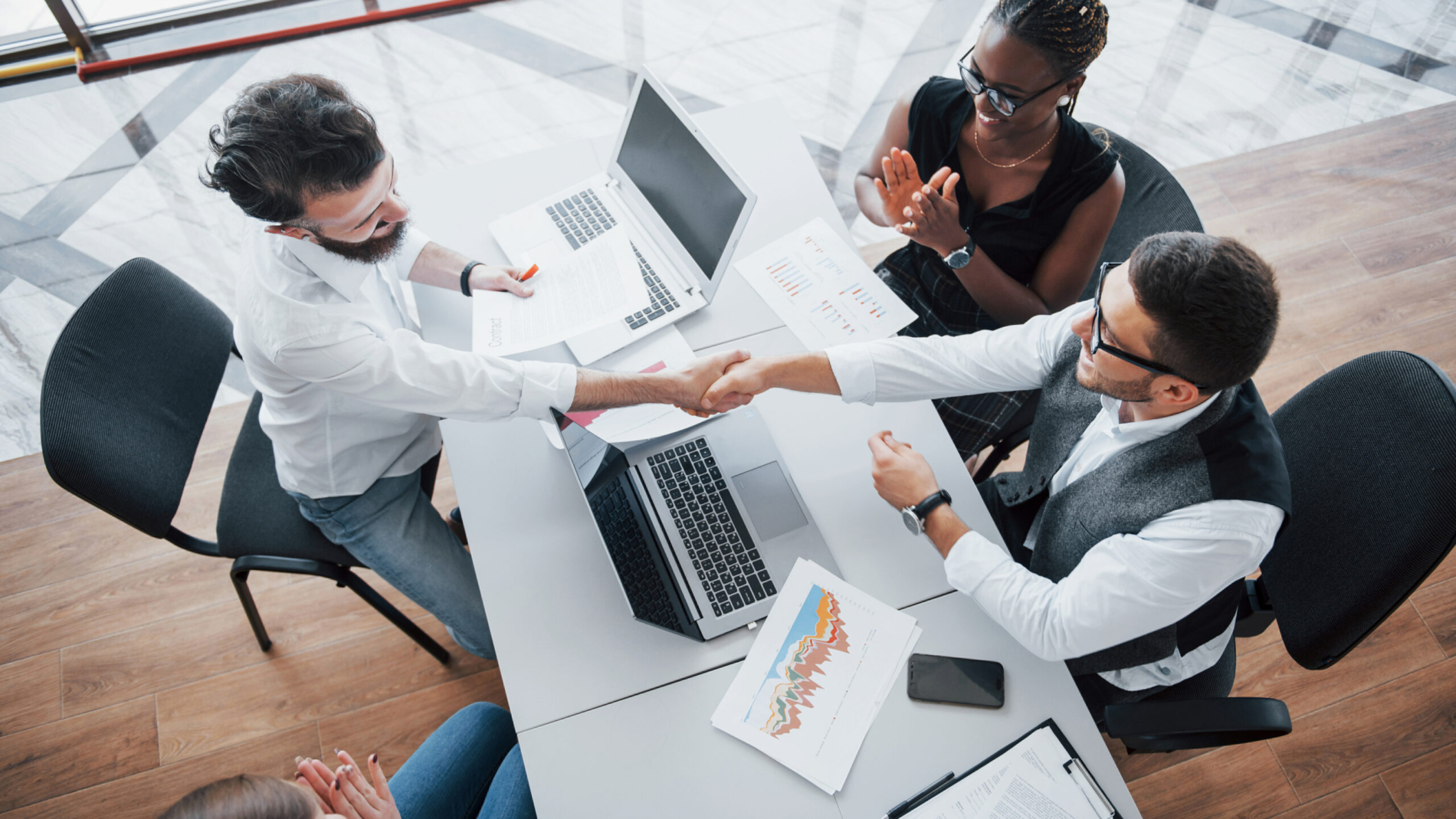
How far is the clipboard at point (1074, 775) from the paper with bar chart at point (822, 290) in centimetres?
81

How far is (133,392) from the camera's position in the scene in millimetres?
1555

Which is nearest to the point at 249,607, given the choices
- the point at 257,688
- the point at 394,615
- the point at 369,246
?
the point at 257,688

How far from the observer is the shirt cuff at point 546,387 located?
1.44 meters

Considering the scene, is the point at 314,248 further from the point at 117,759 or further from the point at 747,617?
the point at 117,759

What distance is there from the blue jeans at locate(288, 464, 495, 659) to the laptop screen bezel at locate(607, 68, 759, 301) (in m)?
0.75

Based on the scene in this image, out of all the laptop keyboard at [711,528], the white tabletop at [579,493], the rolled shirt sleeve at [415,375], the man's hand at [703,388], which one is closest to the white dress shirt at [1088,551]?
the white tabletop at [579,493]

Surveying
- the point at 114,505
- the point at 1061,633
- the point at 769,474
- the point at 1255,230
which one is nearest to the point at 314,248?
the point at 114,505

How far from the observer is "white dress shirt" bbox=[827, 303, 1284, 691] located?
1.23 metres

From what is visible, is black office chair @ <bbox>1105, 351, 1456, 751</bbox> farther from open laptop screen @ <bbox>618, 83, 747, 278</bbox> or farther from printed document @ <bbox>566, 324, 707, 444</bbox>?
open laptop screen @ <bbox>618, 83, 747, 278</bbox>

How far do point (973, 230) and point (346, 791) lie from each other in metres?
1.66

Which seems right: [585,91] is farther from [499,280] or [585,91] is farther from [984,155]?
[984,155]

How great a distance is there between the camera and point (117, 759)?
1988mm

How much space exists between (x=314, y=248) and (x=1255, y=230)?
2.98 m

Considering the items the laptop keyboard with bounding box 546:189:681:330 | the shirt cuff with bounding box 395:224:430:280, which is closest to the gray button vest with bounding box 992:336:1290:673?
the laptop keyboard with bounding box 546:189:681:330
